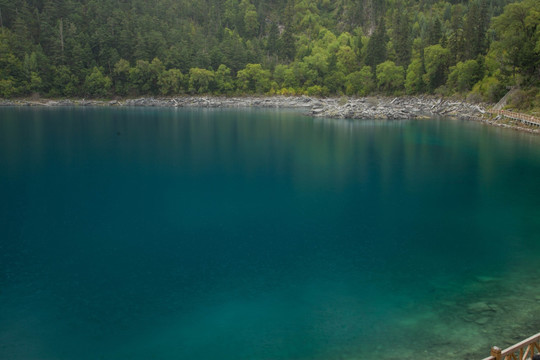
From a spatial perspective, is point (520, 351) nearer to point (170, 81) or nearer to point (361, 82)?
point (361, 82)

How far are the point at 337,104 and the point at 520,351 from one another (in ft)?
303

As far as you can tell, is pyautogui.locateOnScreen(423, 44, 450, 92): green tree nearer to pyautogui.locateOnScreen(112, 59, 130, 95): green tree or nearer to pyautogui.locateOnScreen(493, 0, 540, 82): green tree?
pyautogui.locateOnScreen(493, 0, 540, 82): green tree

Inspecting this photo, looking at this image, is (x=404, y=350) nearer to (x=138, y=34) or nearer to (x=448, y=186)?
(x=448, y=186)

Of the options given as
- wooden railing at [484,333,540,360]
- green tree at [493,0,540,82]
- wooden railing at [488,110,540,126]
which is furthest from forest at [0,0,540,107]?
wooden railing at [484,333,540,360]

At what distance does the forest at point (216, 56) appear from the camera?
300 ft

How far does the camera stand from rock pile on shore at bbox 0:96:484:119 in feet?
255

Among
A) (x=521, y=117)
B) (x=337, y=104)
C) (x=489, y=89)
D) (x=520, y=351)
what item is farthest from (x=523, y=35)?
(x=520, y=351)

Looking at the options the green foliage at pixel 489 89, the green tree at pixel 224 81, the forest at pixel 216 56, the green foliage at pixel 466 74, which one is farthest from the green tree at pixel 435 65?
the green tree at pixel 224 81

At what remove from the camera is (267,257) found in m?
17.6

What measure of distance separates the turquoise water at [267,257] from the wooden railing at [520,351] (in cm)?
181

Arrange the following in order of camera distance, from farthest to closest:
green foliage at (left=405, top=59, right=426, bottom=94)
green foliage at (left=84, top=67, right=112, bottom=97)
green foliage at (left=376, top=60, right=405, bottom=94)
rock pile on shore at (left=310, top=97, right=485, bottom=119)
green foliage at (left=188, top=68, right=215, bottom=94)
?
green foliage at (left=188, top=68, right=215, bottom=94)
green foliage at (left=84, top=67, right=112, bottom=97)
green foliage at (left=376, top=60, right=405, bottom=94)
green foliage at (left=405, top=59, right=426, bottom=94)
rock pile on shore at (left=310, top=97, right=485, bottom=119)

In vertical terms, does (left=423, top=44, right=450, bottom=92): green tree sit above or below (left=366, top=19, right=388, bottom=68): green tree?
below

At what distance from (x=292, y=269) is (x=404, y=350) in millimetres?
5800

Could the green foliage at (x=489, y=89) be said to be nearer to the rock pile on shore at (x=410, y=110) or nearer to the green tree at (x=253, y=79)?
the rock pile on shore at (x=410, y=110)
